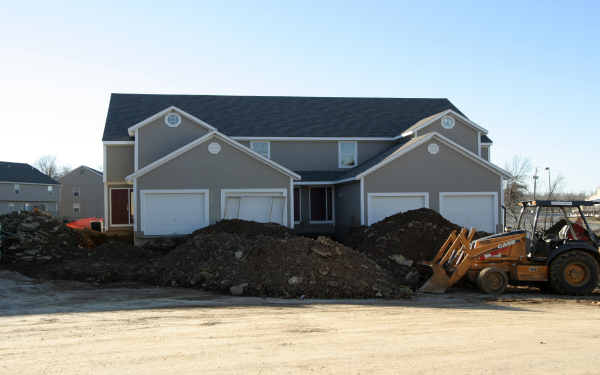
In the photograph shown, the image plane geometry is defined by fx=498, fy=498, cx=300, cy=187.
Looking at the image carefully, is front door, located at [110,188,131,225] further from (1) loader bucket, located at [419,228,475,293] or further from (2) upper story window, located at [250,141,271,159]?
(1) loader bucket, located at [419,228,475,293]

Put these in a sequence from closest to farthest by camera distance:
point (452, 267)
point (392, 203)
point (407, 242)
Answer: point (452, 267)
point (407, 242)
point (392, 203)

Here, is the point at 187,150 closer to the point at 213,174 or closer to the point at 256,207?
the point at 213,174

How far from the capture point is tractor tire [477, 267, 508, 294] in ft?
41.5

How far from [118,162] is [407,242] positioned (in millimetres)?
14471

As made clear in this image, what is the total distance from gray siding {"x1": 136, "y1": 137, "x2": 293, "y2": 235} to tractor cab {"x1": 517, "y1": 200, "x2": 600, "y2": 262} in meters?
10.7

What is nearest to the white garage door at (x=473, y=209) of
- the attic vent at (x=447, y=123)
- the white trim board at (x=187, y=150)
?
the attic vent at (x=447, y=123)

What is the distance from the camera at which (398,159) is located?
70.6 feet

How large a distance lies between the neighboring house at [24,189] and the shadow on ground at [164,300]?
48.6 meters

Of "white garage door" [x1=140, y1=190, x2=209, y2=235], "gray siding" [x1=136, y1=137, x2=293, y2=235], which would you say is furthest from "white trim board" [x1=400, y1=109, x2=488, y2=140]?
"white garage door" [x1=140, y1=190, x2=209, y2=235]

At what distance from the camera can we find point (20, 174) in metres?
58.2

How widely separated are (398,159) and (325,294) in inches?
424

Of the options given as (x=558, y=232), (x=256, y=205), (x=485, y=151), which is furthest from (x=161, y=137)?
(x=485, y=151)

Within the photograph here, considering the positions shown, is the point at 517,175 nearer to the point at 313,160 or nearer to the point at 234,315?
the point at 313,160

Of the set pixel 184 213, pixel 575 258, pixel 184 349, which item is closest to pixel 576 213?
pixel 575 258
